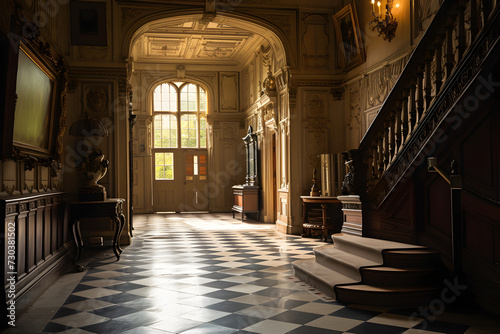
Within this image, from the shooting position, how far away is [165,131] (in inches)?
642

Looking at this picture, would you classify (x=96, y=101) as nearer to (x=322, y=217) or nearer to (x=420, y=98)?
(x=322, y=217)

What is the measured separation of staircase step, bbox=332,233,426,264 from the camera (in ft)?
14.2

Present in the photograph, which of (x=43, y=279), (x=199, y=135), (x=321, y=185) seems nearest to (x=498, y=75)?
(x=43, y=279)

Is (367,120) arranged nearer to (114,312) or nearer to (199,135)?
(114,312)

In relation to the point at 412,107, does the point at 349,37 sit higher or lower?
higher

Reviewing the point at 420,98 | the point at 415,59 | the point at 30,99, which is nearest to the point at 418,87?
the point at 420,98

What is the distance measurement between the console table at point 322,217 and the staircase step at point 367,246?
3.12 metres

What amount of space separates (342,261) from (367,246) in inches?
11.2

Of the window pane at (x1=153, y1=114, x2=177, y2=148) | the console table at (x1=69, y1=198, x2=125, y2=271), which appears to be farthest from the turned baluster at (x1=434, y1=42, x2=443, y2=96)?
the window pane at (x1=153, y1=114, x2=177, y2=148)

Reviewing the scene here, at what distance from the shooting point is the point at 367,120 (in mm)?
8492

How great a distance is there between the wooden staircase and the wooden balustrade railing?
2.35 feet

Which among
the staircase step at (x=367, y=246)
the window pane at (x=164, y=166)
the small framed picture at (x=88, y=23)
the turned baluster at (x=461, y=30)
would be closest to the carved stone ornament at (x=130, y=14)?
the small framed picture at (x=88, y=23)

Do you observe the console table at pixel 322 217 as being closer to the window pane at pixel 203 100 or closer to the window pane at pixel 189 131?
the window pane at pixel 189 131

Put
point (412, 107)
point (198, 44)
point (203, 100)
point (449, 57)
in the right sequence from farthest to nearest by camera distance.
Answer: point (203, 100)
point (198, 44)
point (412, 107)
point (449, 57)
